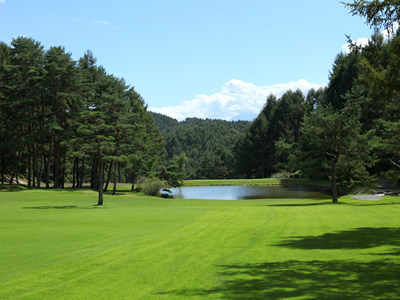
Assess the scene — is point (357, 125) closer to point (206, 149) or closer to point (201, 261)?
point (201, 261)

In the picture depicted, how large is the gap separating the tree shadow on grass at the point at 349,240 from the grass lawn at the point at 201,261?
0.03m

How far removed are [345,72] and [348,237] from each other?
64.4 metres

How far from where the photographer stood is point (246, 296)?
6.22 metres

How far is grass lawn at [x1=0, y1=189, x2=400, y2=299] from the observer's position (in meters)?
6.59

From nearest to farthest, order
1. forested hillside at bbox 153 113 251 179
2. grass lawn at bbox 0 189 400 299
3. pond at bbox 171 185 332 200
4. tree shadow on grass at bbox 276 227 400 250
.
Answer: grass lawn at bbox 0 189 400 299
tree shadow on grass at bbox 276 227 400 250
pond at bbox 171 185 332 200
forested hillside at bbox 153 113 251 179

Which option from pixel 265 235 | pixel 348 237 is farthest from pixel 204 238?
pixel 348 237

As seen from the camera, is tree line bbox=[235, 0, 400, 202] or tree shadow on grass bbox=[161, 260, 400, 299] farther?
tree line bbox=[235, 0, 400, 202]

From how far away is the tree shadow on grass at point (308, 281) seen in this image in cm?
616

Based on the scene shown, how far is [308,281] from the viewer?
22.7 feet

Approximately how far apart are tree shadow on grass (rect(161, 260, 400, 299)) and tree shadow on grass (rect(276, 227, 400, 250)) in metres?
2.19

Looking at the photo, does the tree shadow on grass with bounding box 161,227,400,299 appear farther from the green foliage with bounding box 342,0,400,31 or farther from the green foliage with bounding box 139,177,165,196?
the green foliage with bounding box 139,177,165,196

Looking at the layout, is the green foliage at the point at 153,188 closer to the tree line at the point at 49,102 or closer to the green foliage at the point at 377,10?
the tree line at the point at 49,102

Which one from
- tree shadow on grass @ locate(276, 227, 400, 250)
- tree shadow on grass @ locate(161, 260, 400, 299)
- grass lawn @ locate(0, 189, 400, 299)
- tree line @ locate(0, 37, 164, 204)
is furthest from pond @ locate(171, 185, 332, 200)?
tree shadow on grass @ locate(161, 260, 400, 299)

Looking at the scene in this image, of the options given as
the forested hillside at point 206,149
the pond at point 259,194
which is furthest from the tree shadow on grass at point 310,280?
the forested hillside at point 206,149
